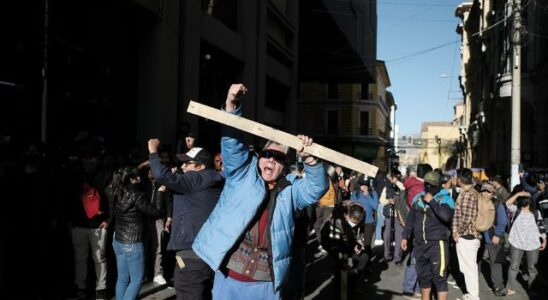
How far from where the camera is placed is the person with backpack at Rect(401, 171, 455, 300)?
6.59m

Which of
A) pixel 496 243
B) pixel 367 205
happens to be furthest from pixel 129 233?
pixel 496 243

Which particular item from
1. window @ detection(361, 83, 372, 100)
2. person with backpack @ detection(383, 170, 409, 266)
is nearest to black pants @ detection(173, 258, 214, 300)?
person with backpack @ detection(383, 170, 409, 266)

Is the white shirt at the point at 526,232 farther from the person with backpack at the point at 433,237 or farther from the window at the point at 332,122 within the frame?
the window at the point at 332,122

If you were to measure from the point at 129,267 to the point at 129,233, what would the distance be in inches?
14.0

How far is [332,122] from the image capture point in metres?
59.7

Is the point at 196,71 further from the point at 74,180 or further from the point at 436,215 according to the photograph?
the point at 436,215

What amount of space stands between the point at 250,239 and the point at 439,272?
12.5 ft

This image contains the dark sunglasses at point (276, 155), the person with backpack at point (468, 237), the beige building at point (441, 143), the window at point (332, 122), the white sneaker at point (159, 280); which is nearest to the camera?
the dark sunglasses at point (276, 155)

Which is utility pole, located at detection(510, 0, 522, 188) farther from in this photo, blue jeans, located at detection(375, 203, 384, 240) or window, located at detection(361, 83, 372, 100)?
window, located at detection(361, 83, 372, 100)

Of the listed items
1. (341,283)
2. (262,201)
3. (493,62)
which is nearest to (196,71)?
(341,283)

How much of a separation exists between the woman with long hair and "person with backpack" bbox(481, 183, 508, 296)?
5312 millimetres

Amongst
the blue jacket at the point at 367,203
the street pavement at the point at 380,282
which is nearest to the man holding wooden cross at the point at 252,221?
the street pavement at the point at 380,282

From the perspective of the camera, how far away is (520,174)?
13375mm

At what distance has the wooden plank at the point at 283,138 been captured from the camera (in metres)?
3.48
